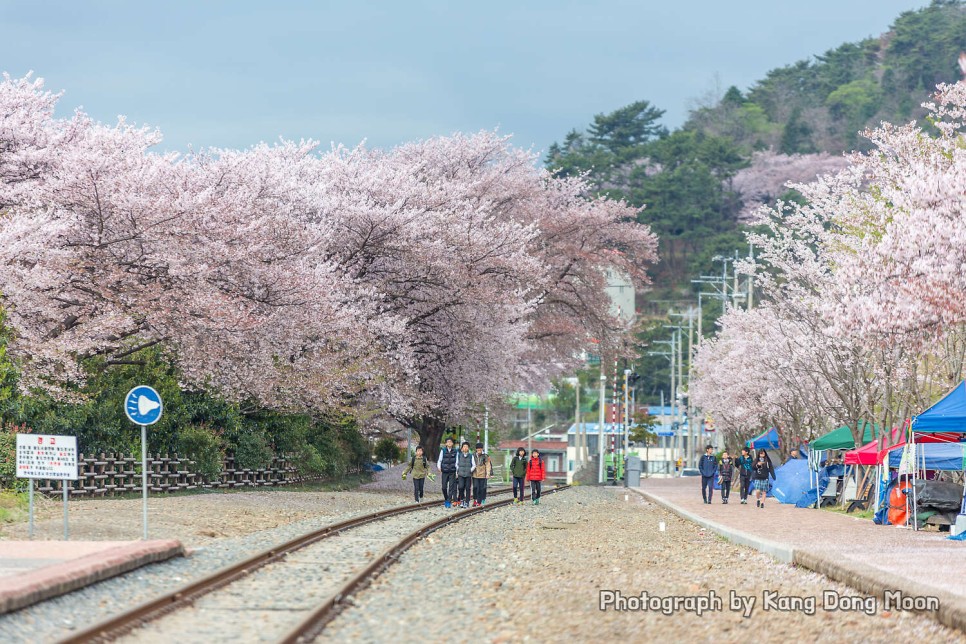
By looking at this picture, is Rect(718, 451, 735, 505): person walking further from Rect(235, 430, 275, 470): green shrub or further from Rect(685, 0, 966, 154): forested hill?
Rect(685, 0, 966, 154): forested hill

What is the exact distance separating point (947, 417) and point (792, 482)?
731 inches

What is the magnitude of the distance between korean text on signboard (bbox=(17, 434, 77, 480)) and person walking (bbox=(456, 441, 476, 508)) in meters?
13.6

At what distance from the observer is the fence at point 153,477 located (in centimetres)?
2781

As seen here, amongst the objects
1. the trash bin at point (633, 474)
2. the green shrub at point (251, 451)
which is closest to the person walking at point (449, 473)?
the green shrub at point (251, 451)

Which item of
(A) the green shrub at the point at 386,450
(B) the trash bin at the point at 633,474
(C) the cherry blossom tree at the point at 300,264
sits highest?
(C) the cherry blossom tree at the point at 300,264

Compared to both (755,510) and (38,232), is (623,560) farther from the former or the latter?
(755,510)

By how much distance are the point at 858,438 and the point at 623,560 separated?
19374 millimetres

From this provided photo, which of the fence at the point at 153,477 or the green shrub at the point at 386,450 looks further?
the green shrub at the point at 386,450

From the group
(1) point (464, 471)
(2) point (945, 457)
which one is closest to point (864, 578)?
(2) point (945, 457)

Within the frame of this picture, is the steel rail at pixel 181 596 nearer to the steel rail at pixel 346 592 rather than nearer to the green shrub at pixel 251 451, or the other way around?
the steel rail at pixel 346 592

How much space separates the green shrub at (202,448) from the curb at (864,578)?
1600 cm

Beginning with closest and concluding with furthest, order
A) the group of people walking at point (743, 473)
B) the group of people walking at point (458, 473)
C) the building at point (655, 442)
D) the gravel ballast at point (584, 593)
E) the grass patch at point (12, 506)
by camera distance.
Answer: the gravel ballast at point (584, 593)
the grass patch at point (12, 506)
the group of people walking at point (458, 473)
the group of people walking at point (743, 473)
the building at point (655, 442)

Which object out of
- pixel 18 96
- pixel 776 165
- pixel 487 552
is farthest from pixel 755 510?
pixel 776 165

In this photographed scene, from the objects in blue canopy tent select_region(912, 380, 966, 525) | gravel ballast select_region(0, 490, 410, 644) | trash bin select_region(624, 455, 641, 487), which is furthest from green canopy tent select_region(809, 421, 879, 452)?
trash bin select_region(624, 455, 641, 487)
